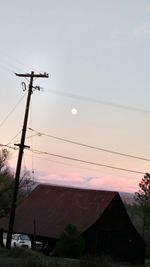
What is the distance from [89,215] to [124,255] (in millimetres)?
5116

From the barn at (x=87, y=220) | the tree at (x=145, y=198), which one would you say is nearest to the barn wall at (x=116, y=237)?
the barn at (x=87, y=220)

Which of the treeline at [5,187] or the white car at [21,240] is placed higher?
the treeline at [5,187]

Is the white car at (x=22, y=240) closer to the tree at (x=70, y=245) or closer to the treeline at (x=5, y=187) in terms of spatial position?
the tree at (x=70, y=245)

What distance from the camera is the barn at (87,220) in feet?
149

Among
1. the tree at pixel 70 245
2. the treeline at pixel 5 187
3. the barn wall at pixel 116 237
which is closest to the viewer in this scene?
the tree at pixel 70 245

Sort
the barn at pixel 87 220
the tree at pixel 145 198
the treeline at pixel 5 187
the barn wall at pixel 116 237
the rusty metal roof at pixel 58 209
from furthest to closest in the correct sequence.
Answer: the tree at pixel 145 198
the treeline at pixel 5 187
the rusty metal roof at pixel 58 209
the barn at pixel 87 220
the barn wall at pixel 116 237

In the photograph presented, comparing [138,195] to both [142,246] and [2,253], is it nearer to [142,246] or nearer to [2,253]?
[142,246]

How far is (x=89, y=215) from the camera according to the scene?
4681cm

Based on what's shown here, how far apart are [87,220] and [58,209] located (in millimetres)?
4138

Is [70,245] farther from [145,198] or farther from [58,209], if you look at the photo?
[145,198]

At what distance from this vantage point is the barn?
4531 centimetres

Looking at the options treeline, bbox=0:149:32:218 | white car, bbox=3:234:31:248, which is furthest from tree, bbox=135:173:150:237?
white car, bbox=3:234:31:248

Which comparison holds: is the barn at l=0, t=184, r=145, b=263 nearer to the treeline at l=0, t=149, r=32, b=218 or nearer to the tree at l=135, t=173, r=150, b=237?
the treeline at l=0, t=149, r=32, b=218

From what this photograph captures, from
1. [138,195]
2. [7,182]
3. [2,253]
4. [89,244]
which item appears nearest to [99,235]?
[89,244]
